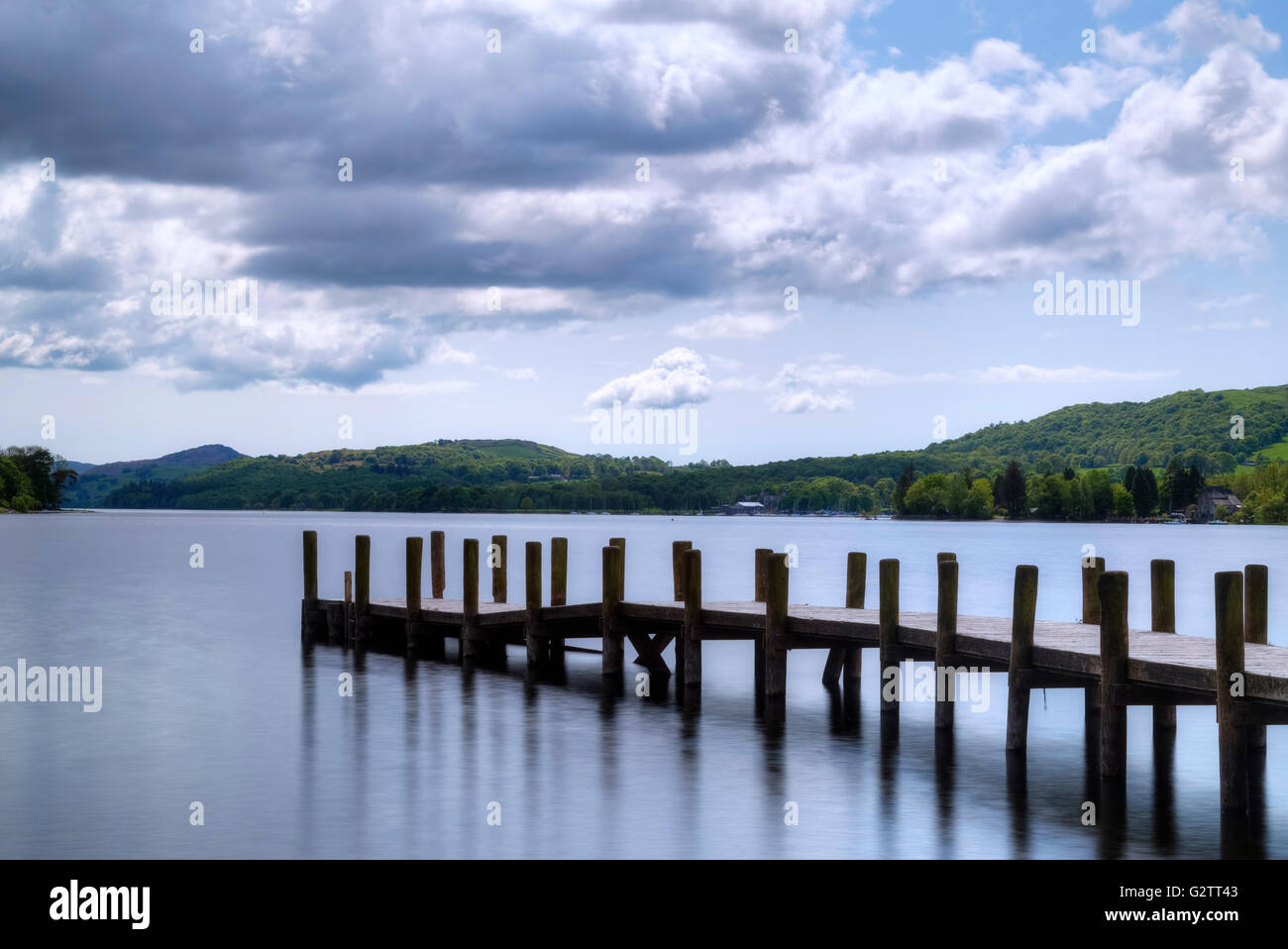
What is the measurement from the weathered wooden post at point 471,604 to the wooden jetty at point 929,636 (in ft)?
0.16

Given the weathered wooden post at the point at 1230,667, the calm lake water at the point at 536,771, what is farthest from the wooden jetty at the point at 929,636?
the calm lake water at the point at 536,771

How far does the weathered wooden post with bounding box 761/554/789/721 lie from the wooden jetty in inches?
1.3

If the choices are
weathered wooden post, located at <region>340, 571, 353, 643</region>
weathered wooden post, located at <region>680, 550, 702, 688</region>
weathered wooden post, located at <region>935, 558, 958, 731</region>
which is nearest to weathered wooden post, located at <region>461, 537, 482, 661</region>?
weathered wooden post, located at <region>340, 571, 353, 643</region>

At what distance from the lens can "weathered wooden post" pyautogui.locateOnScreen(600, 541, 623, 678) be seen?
26078mm

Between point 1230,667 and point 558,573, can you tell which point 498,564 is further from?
point 1230,667

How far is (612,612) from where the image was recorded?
2652 cm

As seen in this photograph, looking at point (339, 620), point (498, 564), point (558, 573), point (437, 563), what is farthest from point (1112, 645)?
point (339, 620)

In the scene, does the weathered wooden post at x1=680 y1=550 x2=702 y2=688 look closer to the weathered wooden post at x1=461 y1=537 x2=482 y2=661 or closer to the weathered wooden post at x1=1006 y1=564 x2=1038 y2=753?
the weathered wooden post at x1=461 y1=537 x2=482 y2=661

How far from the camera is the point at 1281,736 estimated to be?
22500mm

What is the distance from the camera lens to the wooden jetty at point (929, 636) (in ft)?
50.5

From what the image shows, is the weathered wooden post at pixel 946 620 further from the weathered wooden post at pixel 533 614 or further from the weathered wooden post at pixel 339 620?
the weathered wooden post at pixel 339 620

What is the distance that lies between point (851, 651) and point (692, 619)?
4.27m
